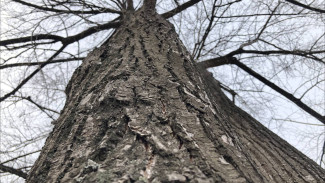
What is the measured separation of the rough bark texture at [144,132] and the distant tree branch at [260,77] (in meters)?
1.15

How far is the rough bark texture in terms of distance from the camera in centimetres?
76

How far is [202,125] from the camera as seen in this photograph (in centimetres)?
101

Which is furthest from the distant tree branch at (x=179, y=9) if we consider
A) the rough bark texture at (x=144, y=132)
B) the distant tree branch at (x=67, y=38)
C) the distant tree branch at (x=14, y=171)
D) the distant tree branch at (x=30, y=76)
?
the distant tree branch at (x=14, y=171)

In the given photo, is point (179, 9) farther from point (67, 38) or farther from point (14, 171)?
point (14, 171)

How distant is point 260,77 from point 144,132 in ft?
7.91

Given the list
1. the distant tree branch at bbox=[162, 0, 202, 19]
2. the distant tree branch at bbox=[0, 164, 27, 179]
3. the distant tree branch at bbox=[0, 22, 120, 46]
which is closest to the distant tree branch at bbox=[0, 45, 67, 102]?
Answer: the distant tree branch at bbox=[0, 22, 120, 46]

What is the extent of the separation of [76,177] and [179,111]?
433 millimetres

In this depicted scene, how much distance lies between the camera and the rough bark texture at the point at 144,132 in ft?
2.49

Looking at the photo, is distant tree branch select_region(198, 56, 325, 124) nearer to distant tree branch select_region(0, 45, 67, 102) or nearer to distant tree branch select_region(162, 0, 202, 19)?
distant tree branch select_region(162, 0, 202, 19)

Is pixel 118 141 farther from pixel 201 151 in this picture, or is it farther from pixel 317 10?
pixel 317 10

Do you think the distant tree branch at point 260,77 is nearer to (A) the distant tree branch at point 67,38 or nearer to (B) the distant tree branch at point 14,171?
(A) the distant tree branch at point 67,38

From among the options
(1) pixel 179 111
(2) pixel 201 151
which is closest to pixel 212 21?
(1) pixel 179 111

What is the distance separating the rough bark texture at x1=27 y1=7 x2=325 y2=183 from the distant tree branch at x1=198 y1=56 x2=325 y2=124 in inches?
45.4

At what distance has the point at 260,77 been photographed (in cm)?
303
